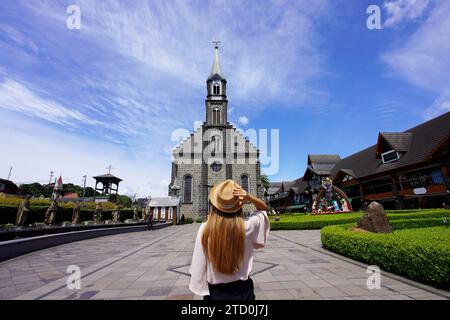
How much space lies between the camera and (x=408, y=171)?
874 inches

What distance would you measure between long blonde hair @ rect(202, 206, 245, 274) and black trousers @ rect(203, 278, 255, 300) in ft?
0.59

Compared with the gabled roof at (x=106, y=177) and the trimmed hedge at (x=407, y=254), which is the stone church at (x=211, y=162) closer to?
the gabled roof at (x=106, y=177)

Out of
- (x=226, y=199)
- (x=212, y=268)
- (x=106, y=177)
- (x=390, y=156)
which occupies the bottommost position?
(x=212, y=268)

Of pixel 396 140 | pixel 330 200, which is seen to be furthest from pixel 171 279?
pixel 396 140

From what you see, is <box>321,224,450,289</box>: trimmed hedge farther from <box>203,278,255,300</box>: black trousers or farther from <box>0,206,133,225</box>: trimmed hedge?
<box>0,206,133,225</box>: trimmed hedge

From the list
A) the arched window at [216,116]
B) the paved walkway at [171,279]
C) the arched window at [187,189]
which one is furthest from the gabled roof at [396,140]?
the arched window at [187,189]

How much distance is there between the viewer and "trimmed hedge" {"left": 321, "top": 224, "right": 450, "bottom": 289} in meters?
4.63

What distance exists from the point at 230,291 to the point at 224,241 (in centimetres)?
51

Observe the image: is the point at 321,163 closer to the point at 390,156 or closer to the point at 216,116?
the point at 390,156

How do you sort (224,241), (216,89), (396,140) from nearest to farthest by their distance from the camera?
(224,241)
(396,140)
(216,89)

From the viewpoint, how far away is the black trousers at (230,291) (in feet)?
6.51

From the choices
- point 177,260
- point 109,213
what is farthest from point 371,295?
point 109,213
